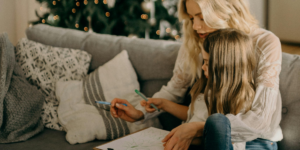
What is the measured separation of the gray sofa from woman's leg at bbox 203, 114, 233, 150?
474mm

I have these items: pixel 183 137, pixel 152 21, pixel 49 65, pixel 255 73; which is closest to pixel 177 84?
pixel 255 73

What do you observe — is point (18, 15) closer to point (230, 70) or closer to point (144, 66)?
point (144, 66)

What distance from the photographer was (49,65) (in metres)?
1.44

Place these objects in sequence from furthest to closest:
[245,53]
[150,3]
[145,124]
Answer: [150,3]
[145,124]
[245,53]

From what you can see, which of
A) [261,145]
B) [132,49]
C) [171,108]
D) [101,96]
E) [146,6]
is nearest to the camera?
[261,145]

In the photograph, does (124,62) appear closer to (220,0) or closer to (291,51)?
(220,0)

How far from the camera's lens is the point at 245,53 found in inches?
33.9

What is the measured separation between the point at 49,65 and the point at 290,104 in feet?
4.03

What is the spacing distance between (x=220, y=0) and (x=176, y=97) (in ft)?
1.65

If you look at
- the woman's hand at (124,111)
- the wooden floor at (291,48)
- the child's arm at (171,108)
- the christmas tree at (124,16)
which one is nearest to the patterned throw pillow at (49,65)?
the woman's hand at (124,111)

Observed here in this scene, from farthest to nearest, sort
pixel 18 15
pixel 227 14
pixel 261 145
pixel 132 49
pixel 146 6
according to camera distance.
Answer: pixel 18 15 → pixel 146 6 → pixel 132 49 → pixel 227 14 → pixel 261 145

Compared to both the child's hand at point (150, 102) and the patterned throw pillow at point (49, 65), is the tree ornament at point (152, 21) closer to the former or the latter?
the patterned throw pillow at point (49, 65)

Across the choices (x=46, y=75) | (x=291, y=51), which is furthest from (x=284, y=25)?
(x=46, y=75)

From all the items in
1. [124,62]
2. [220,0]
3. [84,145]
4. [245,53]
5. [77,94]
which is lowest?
[84,145]
